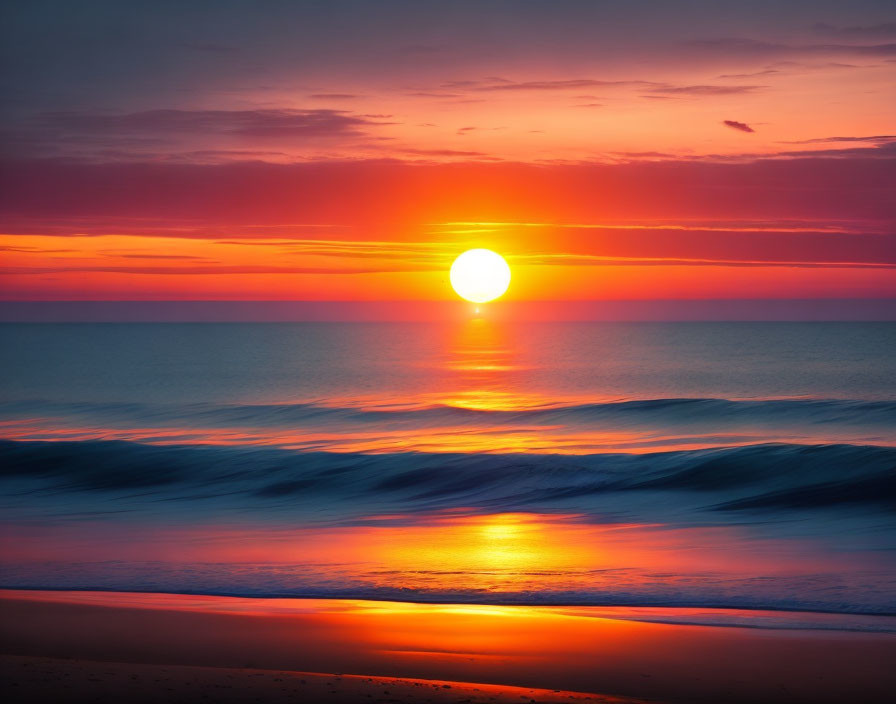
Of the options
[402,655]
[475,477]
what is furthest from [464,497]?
[402,655]

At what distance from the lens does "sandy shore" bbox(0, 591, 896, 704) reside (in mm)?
6777

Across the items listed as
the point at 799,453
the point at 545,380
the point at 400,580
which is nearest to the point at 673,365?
the point at 545,380

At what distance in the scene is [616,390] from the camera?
5112cm

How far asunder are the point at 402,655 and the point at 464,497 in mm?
11521

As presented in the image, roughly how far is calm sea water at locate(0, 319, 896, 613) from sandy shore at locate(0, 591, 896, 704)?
1.01 meters

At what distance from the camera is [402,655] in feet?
25.9

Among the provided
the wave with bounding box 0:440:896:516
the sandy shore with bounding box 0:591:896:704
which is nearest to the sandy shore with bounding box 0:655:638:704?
the sandy shore with bounding box 0:591:896:704

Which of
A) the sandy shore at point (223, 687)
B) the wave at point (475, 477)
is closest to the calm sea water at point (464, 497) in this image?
the wave at point (475, 477)

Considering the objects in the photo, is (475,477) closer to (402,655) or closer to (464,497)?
(464,497)

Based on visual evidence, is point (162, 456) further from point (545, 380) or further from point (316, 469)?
point (545, 380)

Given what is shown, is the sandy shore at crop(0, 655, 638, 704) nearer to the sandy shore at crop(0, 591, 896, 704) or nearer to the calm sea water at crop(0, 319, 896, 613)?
the sandy shore at crop(0, 591, 896, 704)

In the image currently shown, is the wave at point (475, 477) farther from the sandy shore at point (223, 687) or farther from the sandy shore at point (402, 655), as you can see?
the sandy shore at point (223, 687)

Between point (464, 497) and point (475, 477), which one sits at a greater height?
point (475, 477)

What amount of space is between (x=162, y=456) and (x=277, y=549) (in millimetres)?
13428
